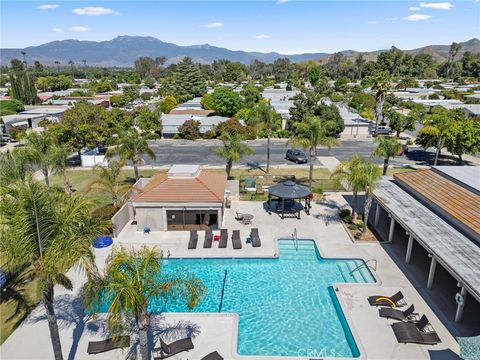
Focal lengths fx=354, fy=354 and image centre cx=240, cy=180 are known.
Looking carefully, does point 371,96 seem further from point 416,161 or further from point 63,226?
point 63,226

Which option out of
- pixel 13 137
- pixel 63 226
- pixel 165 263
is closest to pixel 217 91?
pixel 13 137

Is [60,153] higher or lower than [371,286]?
higher

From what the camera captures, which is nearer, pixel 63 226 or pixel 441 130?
pixel 63 226

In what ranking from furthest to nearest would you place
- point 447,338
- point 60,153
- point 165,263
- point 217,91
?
point 217,91
point 60,153
point 165,263
point 447,338

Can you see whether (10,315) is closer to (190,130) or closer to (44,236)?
(44,236)

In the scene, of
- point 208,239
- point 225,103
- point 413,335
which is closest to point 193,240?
point 208,239

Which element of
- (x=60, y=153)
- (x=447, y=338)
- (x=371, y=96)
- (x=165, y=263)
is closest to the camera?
(x=447, y=338)
